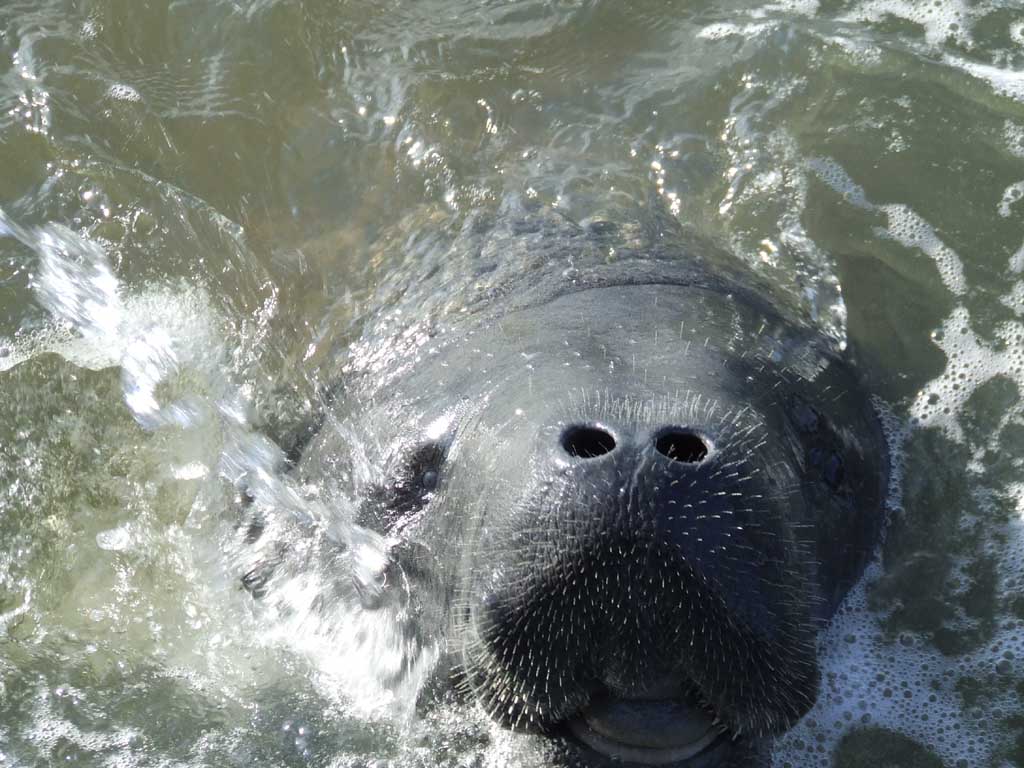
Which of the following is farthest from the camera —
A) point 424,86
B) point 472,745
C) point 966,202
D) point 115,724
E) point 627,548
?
point 424,86

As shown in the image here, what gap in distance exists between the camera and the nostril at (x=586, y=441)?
11.0 feet

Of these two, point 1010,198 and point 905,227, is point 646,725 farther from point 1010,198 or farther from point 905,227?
point 1010,198

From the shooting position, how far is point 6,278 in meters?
6.47

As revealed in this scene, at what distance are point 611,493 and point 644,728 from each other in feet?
2.86

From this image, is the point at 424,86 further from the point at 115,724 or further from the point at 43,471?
the point at 115,724

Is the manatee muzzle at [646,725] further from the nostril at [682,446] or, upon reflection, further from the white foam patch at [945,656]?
the white foam patch at [945,656]

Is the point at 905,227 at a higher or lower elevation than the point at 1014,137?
lower

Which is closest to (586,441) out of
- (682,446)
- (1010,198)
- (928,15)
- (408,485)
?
(682,446)

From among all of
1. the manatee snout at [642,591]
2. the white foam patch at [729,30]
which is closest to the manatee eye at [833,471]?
the manatee snout at [642,591]

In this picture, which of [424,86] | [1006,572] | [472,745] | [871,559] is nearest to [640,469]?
[472,745]

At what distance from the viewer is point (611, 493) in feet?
10.4

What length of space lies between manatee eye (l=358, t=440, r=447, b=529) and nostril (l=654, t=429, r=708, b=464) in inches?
41.3

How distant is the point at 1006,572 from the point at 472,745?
2769mm

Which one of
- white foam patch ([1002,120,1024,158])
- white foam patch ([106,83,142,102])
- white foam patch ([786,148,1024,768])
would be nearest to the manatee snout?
white foam patch ([786,148,1024,768])
